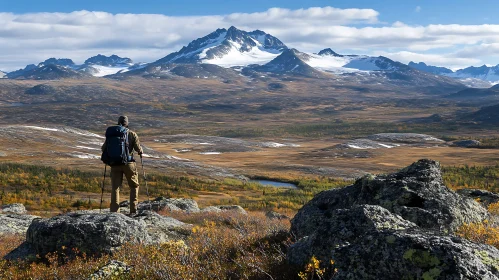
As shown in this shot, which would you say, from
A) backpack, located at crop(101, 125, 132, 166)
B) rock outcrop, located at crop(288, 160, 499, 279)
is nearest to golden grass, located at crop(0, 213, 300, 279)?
rock outcrop, located at crop(288, 160, 499, 279)

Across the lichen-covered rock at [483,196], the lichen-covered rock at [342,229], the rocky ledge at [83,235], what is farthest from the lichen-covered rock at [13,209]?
the lichen-covered rock at [483,196]

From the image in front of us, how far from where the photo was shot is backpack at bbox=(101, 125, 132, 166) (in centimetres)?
1235

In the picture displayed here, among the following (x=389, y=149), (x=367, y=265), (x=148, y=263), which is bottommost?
(x=389, y=149)

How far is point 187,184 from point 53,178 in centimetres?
1282

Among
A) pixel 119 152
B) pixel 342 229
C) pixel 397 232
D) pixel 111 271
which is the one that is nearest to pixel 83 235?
pixel 111 271

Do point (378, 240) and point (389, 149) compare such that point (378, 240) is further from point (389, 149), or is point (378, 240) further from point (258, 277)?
point (389, 149)

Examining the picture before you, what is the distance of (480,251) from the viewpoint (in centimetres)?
466

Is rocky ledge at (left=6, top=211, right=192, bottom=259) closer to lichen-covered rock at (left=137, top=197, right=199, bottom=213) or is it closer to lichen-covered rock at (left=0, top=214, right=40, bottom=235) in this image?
lichen-covered rock at (left=0, top=214, right=40, bottom=235)

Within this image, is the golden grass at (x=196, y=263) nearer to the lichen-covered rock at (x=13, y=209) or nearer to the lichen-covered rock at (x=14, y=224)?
the lichen-covered rock at (x=14, y=224)

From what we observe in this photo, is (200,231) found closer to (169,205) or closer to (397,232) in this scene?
(397,232)

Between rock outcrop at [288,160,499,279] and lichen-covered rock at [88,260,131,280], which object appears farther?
lichen-covered rock at [88,260,131,280]

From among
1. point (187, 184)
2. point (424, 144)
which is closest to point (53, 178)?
point (187, 184)

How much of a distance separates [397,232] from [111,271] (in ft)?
14.5

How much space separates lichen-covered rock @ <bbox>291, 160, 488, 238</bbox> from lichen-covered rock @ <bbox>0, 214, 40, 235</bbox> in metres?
10.2
